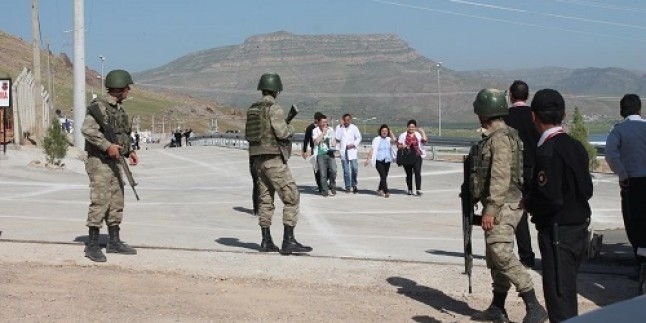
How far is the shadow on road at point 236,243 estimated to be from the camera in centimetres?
1126

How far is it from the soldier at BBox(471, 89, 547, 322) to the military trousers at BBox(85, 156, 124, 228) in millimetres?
3948

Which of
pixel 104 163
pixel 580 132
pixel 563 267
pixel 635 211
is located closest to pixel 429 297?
pixel 635 211

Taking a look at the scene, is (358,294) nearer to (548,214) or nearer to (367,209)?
(548,214)

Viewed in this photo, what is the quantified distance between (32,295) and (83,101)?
21296 millimetres

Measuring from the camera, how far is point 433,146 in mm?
32438

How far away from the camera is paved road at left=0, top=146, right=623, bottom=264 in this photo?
38.9 ft

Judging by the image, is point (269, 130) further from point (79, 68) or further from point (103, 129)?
point (79, 68)

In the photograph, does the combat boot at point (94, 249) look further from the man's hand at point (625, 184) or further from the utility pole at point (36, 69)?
the utility pole at point (36, 69)

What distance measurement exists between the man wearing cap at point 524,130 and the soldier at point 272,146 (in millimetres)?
2228

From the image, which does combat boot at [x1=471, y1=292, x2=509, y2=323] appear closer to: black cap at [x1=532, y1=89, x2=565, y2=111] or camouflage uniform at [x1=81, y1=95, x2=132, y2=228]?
black cap at [x1=532, y1=89, x2=565, y2=111]

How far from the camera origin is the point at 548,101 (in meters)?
6.32

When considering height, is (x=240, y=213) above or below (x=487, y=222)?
below

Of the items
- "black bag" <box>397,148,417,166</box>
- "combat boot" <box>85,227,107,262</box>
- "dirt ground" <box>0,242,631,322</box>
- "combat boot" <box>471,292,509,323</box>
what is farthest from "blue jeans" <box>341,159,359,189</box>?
"combat boot" <box>471,292,509,323</box>

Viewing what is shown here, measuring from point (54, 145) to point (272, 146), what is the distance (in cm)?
1722
